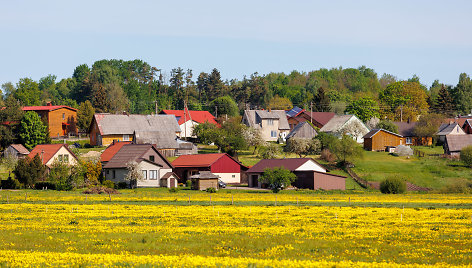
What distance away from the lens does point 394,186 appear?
79.2 m

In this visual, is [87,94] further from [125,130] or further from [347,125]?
[347,125]

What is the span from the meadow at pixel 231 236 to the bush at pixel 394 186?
1039 inches

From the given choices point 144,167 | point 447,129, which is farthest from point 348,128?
point 144,167

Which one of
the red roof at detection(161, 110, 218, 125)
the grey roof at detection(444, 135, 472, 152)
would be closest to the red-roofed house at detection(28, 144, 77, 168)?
the red roof at detection(161, 110, 218, 125)

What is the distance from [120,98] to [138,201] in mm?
122731

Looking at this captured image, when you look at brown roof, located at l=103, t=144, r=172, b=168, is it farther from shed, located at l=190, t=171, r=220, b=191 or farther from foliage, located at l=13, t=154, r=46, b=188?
foliage, located at l=13, t=154, r=46, b=188

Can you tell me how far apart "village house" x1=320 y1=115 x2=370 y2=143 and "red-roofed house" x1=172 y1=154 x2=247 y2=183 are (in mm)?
34816

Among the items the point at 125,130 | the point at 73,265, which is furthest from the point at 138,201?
the point at 125,130

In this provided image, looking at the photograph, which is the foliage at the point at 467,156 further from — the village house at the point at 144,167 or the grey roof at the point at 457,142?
the village house at the point at 144,167

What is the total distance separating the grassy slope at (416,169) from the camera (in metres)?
89.9

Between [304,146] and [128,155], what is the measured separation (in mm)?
31536

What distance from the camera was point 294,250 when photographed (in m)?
29.9

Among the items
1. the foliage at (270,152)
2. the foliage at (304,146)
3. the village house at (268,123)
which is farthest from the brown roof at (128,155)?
the village house at (268,123)

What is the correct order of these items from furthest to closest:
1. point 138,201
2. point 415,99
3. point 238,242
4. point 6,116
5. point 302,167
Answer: point 415,99
point 6,116
point 302,167
point 138,201
point 238,242
